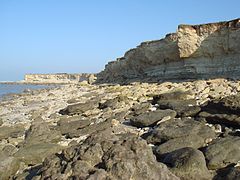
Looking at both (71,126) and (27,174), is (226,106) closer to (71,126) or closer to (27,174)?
(71,126)

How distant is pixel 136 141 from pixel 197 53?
1828cm

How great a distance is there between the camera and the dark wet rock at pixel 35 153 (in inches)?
381

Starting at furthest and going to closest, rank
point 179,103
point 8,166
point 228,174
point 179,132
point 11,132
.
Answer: point 179,103 < point 11,132 < point 179,132 < point 8,166 < point 228,174

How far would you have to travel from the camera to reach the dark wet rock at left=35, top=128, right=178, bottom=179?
20.6 feet

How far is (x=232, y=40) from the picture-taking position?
22.0 meters

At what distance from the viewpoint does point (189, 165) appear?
24.8 ft

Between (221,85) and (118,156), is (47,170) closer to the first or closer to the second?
(118,156)

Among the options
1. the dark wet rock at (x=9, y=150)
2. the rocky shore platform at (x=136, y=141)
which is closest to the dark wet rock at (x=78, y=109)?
the rocky shore platform at (x=136, y=141)

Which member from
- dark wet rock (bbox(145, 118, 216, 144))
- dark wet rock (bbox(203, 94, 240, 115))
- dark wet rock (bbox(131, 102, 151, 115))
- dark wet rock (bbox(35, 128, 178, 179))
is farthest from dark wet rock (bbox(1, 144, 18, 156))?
dark wet rock (bbox(203, 94, 240, 115))

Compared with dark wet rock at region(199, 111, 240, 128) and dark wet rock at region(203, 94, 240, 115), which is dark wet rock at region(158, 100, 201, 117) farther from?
dark wet rock at region(199, 111, 240, 128)

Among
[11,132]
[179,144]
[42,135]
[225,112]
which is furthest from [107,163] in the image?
[11,132]

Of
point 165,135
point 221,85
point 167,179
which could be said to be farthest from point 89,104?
point 167,179

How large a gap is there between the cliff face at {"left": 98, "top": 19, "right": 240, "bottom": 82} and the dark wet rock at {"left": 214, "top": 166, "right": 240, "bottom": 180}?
13686mm

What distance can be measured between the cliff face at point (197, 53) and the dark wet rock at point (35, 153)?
13811 millimetres
